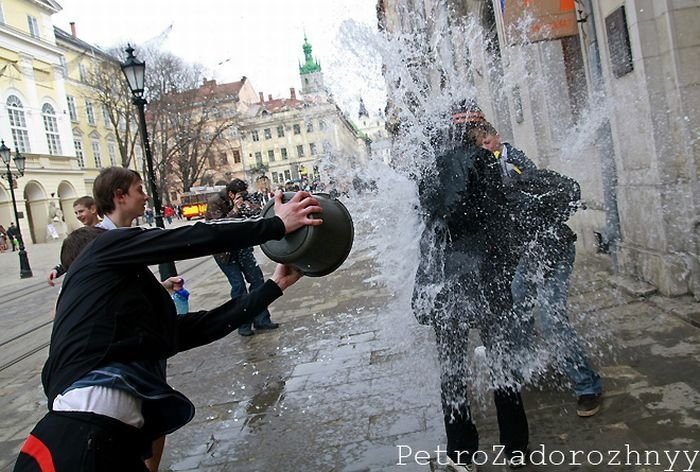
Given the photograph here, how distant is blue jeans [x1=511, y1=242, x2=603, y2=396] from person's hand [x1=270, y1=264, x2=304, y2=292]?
68.8 inches

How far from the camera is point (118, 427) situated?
1992 mm

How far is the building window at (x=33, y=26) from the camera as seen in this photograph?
4362cm

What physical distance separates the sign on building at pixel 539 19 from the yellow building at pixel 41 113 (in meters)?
38.9

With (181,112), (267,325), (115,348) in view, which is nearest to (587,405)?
(115,348)

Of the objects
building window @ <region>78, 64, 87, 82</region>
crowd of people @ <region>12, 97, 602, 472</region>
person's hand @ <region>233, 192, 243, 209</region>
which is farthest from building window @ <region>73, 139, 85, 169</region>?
crowd of people @ <region>12, 97, 602, 472</region>

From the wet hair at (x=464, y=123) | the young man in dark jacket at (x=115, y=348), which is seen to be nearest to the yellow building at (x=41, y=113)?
the wet hair at (x=464, y=123)

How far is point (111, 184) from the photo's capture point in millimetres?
2822

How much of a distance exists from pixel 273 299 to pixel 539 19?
20.0 feet

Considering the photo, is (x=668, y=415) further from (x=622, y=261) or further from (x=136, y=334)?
(x=622, y=261)

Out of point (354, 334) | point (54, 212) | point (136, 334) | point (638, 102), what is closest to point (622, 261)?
point (638, 102)

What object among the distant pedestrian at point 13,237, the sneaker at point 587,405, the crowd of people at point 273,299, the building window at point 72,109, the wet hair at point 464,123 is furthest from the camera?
the building window at point 72,109

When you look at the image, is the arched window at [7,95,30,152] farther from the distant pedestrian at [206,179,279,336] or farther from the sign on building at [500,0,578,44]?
the sign on building at [500,0,578,44]

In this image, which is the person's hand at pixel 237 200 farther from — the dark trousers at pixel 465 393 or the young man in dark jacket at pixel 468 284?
the dark trousers at pixel 465 393

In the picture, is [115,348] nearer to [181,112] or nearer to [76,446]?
[76,446]
